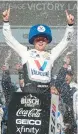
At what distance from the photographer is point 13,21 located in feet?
30.0

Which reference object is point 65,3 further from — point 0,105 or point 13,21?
point 0,105

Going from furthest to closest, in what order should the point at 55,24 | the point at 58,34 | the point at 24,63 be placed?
the point at 55,24 < the point at 58,34 < the point at 24,63

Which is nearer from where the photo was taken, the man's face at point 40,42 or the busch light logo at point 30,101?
the busch light logo at point 30,101

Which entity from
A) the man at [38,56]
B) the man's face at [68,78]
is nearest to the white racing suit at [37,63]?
the man at [38,56]

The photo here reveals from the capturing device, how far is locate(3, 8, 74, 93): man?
5.96m

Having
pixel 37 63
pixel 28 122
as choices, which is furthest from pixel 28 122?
pixel 37 63

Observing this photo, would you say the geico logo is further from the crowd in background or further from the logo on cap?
the logo on cap

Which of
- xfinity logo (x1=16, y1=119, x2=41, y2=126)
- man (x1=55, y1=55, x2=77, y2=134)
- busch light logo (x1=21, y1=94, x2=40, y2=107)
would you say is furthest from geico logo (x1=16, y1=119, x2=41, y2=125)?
man (x1=55, y1=55, x2=77, y2=134)

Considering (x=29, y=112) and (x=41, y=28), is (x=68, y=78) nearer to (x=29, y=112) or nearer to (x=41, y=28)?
(x=41, y=28)

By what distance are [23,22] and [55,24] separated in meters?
0.55

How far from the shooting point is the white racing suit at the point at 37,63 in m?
5.95

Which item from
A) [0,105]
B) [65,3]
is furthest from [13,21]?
[0,105]

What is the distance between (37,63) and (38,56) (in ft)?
0.30

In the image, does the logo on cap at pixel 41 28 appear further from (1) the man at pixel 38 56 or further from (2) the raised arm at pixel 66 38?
(2) the raised arm at pixel 66 38
